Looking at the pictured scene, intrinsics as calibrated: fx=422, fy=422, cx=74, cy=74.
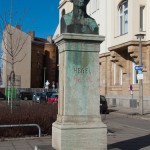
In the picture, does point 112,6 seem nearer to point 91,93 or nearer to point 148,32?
point 148,32

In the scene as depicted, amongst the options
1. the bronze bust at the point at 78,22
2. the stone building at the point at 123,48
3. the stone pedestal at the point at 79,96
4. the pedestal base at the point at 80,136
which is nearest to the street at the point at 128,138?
the pedestal base at the point at 80,136

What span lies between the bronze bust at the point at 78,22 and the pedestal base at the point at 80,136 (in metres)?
2.08

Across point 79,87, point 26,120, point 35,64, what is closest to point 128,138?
point 26,120

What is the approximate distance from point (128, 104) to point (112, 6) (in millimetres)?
9773

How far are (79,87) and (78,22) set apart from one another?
1.46 metres

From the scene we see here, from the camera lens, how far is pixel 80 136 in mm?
9164

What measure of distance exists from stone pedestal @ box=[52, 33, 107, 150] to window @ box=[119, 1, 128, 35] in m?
28.5

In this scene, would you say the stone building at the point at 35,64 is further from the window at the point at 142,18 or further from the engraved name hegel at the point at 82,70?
the engraved name hegel at the point at 82,70

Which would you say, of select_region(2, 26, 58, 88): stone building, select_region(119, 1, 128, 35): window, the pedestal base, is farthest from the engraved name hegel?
select_region(2, 26, 58, 88): stone building

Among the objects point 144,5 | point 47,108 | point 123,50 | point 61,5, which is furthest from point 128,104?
point 61,5

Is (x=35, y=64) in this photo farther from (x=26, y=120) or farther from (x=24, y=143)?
(x=24, y=143)

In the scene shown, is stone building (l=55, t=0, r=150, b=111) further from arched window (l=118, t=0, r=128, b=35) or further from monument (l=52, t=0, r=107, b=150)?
monument (l=52, t=0, r=107, b=150)

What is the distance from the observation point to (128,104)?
125 feet

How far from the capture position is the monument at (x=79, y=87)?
9172 millimetres
